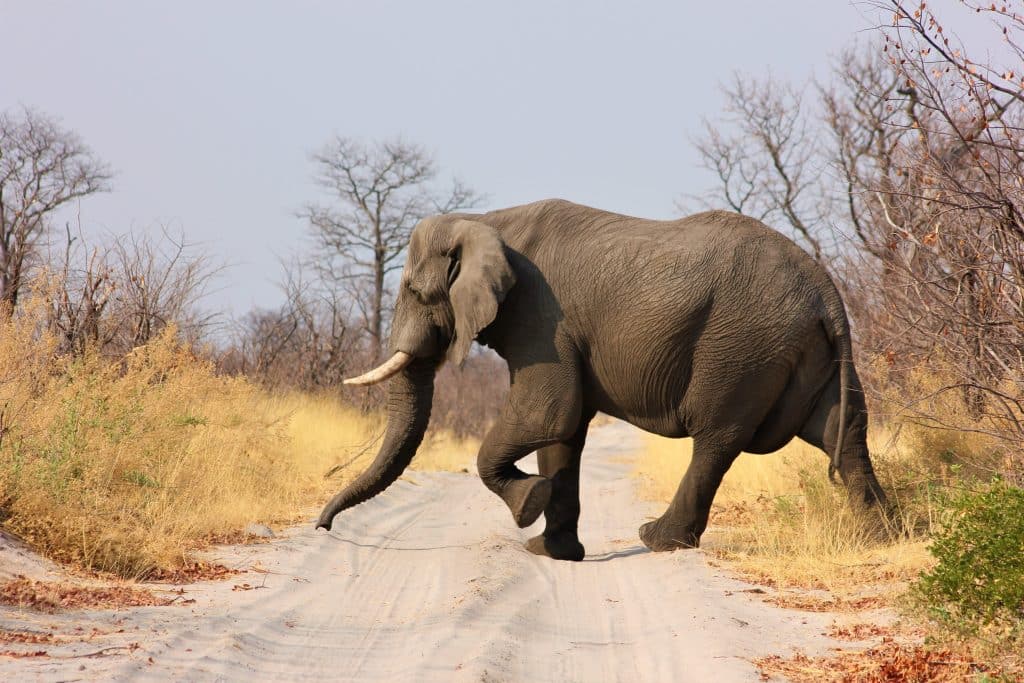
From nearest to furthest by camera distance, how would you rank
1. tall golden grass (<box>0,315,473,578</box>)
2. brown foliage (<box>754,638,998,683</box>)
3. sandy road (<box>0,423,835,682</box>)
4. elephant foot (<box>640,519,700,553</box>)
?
brown foliage (<box>754,638,998,683</box>) < sandy road (<box>0,423,835,682</box>) < tall golden grass (<box>0,315,473,578</box>) < elephant foot (<box>640,519,700,553</box>)

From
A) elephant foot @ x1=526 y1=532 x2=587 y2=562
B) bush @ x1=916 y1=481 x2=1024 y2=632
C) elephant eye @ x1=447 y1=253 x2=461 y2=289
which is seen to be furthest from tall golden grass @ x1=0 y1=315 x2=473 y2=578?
bush @ x1=916 y1=481 x2=1024 y2=632

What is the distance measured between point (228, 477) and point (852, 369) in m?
5.31

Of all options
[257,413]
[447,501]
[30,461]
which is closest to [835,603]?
[30,461]

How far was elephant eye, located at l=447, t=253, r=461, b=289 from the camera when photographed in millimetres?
8344

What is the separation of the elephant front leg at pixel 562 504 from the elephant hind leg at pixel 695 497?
0.58 meters

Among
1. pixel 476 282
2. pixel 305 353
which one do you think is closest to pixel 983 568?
pixel 476 282

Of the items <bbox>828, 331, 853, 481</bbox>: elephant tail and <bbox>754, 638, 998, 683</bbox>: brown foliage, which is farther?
<bbox>828, 331, 853, 481</bbox>: elephant tail

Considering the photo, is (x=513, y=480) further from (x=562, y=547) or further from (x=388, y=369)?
(x=388, y=369)

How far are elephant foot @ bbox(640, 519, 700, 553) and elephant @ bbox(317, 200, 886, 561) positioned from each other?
0.01 meters

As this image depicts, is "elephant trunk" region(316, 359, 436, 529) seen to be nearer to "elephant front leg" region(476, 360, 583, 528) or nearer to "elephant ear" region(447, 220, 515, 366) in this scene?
"elephant ear" region(447, 220, 515, 366)

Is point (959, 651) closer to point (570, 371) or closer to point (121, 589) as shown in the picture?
point (570, 371)

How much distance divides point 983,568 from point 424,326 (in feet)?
14.8

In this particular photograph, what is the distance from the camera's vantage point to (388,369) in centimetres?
834

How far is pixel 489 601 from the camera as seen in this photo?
640 cm
